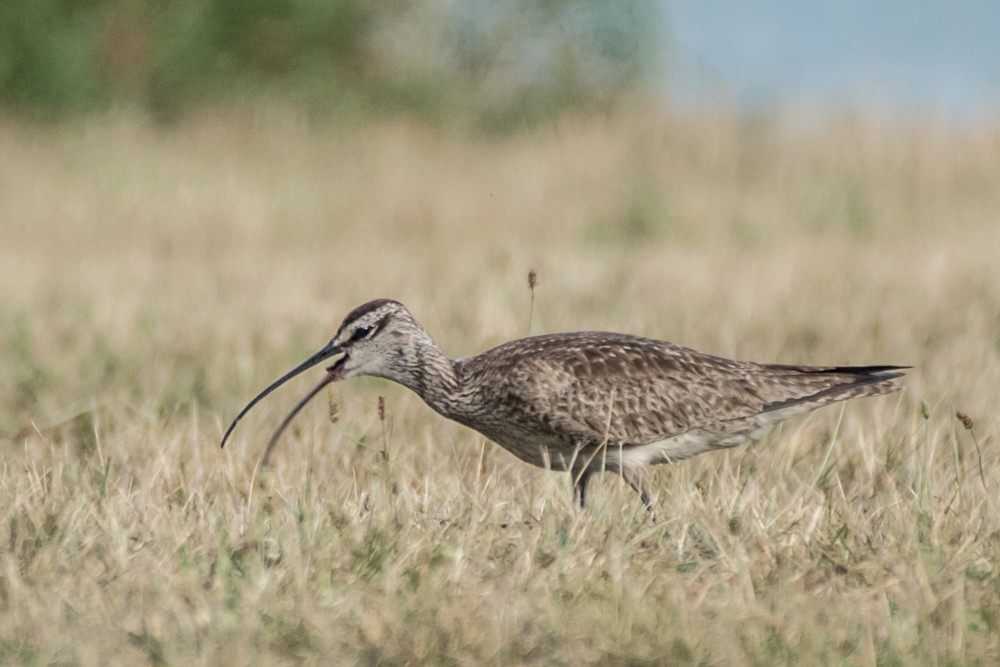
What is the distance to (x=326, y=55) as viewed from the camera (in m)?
19.5

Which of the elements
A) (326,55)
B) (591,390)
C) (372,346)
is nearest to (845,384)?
(591,390)

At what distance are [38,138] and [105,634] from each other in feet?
47.7

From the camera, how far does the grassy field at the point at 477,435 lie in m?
3.53

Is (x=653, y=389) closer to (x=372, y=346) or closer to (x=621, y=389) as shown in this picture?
(x=621, y=389)

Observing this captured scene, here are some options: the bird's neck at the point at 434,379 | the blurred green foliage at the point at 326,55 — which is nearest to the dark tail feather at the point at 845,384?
the bird's neck at the point at 434,379

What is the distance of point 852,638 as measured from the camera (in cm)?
345

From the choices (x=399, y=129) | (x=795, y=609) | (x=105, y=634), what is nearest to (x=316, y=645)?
(x=105, y=634)

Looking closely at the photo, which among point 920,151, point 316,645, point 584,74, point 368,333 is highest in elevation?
point 584,74

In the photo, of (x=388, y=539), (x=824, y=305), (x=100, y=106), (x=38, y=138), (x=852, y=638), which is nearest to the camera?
(x=852, y=638)

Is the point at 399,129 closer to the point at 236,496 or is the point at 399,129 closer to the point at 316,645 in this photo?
the point at 236,496

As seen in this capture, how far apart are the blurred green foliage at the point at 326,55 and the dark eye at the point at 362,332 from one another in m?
12.3

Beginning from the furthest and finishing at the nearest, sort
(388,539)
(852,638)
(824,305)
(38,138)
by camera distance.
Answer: (38,138) < (824,305) < (388,539) < (852,638)

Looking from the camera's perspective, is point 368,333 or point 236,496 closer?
point 236,496

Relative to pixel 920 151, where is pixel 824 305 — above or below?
below
